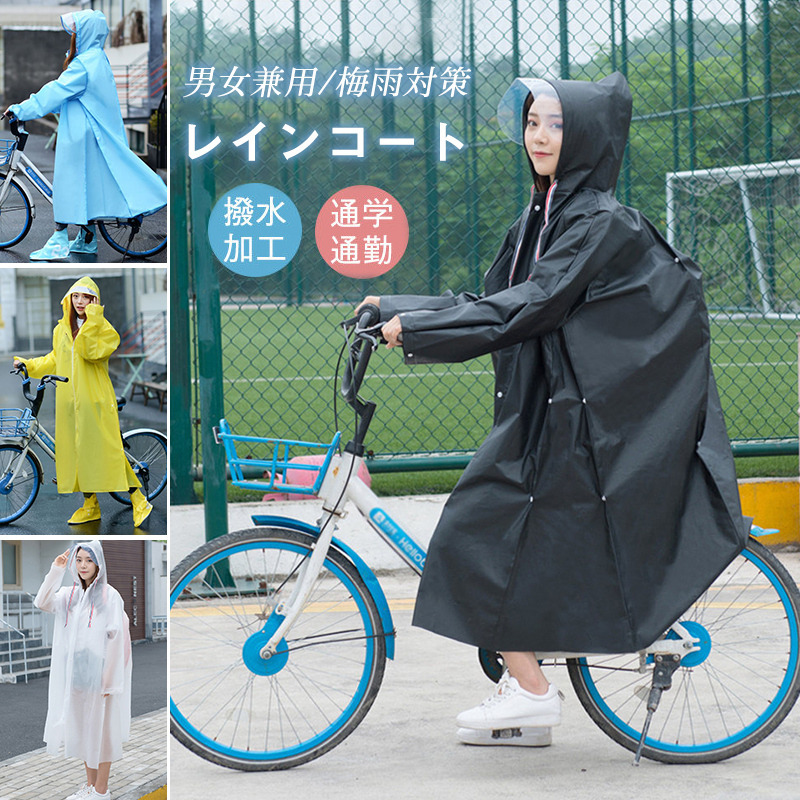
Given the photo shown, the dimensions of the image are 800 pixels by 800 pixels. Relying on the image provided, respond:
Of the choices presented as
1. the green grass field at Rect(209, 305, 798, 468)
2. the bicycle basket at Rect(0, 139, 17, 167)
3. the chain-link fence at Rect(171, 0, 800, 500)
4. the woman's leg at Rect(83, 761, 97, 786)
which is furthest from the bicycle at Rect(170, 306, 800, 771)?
the green grass field at Rect(209, 305, 798, 468)

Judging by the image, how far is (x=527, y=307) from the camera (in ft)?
10.0

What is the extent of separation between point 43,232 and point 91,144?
0.80 ft

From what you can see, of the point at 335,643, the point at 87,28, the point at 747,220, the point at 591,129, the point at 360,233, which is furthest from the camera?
the point at 747,220

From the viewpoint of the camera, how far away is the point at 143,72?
2.66 m

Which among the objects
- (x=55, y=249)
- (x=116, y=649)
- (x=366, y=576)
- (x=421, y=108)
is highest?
(x=421, y=108)

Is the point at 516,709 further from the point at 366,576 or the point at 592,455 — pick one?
the point at 592,455

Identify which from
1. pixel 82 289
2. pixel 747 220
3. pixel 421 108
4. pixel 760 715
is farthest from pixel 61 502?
pixel 747 220

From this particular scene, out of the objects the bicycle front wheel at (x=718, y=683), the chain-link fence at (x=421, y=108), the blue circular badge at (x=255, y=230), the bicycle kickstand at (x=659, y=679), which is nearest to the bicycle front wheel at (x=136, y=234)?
the bicycle front wheel at (x=718, y=683)

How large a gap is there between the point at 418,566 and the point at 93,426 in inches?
37.7

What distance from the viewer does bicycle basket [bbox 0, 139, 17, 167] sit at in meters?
2.85

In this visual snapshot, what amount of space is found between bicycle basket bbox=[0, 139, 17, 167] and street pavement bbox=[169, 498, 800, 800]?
1687 mm

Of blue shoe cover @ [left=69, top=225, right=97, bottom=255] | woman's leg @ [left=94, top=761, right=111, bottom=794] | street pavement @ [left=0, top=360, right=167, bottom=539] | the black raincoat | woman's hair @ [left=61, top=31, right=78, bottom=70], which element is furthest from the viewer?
the black raincoat

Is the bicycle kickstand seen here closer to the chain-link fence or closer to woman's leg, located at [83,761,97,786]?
woman's leg, located at [83,761,97,786]

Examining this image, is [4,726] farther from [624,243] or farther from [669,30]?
[669,30]
